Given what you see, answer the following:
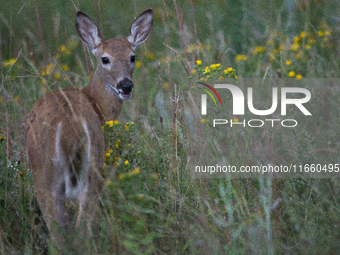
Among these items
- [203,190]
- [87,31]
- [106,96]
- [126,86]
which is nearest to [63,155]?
[203,190]

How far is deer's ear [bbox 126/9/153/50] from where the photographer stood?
5.16 meters

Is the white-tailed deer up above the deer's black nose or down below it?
below

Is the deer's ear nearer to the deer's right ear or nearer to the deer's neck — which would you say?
the deer's right ear

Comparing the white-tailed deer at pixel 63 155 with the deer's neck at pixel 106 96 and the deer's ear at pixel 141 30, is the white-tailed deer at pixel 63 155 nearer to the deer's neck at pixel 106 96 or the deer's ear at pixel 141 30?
the deer's neck at pixel 106 96

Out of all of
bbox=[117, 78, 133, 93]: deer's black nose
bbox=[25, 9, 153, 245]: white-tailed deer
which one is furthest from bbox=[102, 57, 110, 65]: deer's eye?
bbox=[25, 9, 153, 245]: white-tailed deer

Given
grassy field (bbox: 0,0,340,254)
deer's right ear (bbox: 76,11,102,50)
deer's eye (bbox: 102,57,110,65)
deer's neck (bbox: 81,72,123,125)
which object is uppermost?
deer's right ear (bbox: 76,11,102,50)

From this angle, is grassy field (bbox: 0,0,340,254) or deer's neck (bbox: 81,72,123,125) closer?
grassy field (bbox: 0,0,340,254)

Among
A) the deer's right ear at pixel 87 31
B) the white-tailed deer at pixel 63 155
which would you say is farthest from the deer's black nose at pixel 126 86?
the white-tailed deer at pixel 63 155

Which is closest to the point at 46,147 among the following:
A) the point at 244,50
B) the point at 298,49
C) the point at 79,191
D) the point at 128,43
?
the point at 79,191

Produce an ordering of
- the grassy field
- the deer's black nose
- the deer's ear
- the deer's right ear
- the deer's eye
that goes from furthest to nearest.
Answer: the deer's ear < the deer's right ear < the deer's eye < the deer's black nose < the grassy field

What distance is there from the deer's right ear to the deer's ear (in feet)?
1.19

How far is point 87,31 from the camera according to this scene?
5000 millimetres

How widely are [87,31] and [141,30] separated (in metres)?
0.61

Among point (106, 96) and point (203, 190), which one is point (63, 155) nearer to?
point (203, 190)
